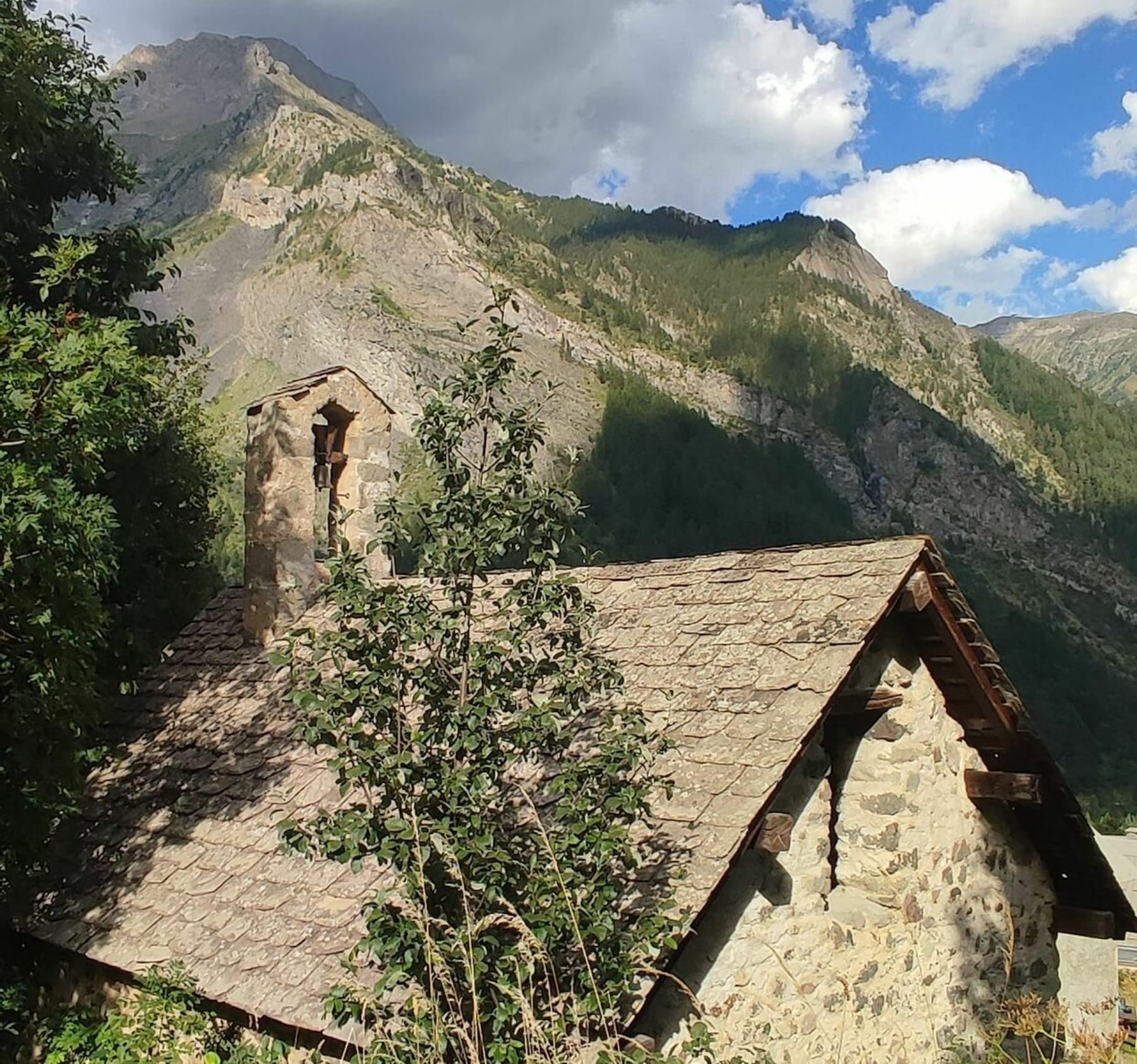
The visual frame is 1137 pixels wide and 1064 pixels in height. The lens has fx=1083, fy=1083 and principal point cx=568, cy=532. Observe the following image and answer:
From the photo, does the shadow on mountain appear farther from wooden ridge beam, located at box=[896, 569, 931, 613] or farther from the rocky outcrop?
wooden ridge beam, located at box=[896, 569, 931, 613]

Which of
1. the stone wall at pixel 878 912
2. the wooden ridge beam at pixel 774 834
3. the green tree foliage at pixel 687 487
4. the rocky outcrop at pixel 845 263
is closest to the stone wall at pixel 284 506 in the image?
the stone wall at pixel 878 912

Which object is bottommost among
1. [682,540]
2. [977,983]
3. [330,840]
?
[330,840]

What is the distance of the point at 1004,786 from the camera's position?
6.50 meters

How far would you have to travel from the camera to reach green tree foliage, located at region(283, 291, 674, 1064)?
12.5 feet

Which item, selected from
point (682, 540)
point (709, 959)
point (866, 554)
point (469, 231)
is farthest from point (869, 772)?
point (469, 231)

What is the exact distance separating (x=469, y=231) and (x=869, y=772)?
8757 cm

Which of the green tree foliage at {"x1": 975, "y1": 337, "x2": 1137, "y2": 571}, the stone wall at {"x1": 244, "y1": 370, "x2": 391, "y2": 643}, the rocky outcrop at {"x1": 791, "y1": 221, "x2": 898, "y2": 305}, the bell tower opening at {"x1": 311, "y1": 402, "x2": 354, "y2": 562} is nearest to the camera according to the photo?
the stone wall at {"x1": 244, "y1": 370, "x2": 391, "y2": 643}

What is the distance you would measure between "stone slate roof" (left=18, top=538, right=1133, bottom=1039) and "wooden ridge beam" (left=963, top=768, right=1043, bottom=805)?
0.24 meters

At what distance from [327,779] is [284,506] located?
Answer: 308 cm

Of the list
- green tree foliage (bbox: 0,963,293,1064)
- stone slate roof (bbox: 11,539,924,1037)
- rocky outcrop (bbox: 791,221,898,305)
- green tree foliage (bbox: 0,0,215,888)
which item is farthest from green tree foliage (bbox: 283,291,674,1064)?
rocky outcrop (bbox: 791,221,898,305)

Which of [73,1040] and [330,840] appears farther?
[73,1040]

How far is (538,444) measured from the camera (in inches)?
181

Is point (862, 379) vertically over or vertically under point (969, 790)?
over

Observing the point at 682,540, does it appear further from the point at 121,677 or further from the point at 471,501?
the point at 471,501
